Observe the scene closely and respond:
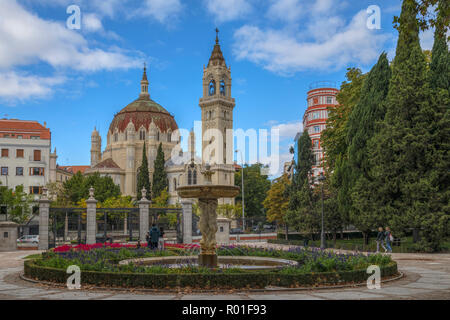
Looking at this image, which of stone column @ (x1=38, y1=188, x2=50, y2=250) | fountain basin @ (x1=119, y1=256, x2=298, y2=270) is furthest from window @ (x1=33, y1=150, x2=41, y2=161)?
fountain basin @ (x1=119, y1=256, x2=298, y2=270)

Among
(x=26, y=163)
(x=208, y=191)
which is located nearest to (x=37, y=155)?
(x=26, y=163)

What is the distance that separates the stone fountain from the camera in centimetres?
1320

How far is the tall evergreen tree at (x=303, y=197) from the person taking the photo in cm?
3276

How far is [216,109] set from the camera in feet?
267

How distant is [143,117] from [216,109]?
17.4 meters

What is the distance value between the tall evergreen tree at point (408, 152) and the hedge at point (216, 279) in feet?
42.3

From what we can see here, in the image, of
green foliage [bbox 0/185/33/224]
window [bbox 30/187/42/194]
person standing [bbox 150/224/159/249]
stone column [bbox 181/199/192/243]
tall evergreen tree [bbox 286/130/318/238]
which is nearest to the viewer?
person standing [bbox 150/224/159/249]

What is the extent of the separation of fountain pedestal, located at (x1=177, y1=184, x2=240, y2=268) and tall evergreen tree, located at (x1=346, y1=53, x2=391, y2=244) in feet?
45.8

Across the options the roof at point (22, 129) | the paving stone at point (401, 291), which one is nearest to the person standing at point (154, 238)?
the paving stone at point (401, 291)

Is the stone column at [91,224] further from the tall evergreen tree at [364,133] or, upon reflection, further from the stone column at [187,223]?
the tall evergreen tree at [364,133]

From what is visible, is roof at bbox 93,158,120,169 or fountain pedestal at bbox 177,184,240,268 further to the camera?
roof at bbox 93,158,120,169

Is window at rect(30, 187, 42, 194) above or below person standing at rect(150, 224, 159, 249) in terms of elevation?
above

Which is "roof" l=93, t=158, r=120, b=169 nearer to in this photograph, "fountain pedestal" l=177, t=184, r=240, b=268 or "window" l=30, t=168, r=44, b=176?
"window" l=30, t=168, r=44, b=176
